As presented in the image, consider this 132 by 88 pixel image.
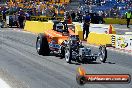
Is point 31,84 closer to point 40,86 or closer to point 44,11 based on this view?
point 40,86

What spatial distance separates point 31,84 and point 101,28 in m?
21.0

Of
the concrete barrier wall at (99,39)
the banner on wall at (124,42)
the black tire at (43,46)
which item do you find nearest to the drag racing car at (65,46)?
the black tire at (43,46)

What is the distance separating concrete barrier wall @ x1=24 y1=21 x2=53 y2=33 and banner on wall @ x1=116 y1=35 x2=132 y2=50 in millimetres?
11208

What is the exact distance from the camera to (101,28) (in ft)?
101

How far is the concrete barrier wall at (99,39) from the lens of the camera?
941 inches

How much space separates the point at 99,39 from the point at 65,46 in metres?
9.74

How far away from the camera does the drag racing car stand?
47.1ft

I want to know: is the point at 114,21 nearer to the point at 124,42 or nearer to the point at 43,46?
the point at 124,42

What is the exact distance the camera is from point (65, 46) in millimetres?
15273

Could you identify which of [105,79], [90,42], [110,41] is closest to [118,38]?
[110,41]

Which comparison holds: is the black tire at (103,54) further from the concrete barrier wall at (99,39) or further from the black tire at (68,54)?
the concrete barrier wall at (99,39)

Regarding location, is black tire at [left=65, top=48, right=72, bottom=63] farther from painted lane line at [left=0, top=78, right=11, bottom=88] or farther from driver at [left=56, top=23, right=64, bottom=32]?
painted lane line at [left=0, top=78, right=11, bottom=88]

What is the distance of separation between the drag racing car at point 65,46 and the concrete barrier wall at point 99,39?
247 inches

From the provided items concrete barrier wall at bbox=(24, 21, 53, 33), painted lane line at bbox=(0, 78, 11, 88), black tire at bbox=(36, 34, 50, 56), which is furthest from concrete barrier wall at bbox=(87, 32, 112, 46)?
painted lane line at bbox=(0, 78, 11, 88)
